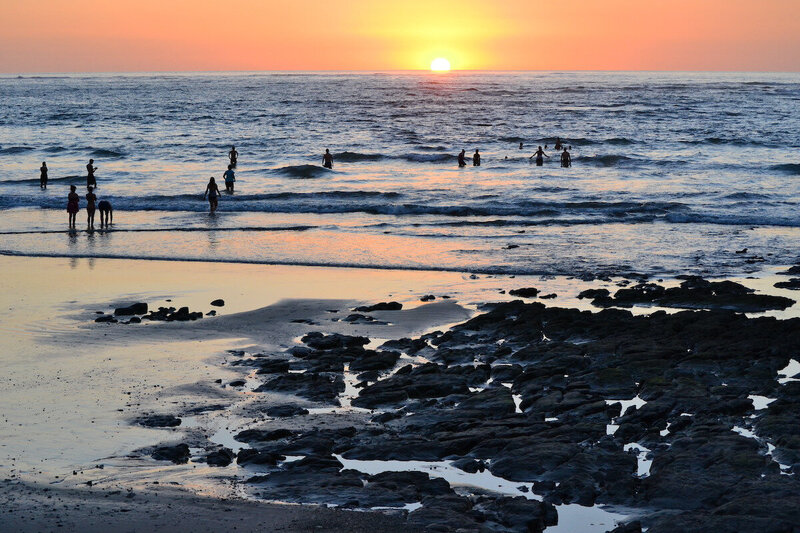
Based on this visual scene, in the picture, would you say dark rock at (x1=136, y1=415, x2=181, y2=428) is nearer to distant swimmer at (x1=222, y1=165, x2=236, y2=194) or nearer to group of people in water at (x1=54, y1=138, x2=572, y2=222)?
group of people in water at (x1=54, y1=138, x2=572, y2=222)

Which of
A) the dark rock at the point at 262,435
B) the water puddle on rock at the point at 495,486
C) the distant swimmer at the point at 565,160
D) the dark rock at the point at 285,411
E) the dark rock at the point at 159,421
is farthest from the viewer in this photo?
the distant swimmer at the point at 565,160

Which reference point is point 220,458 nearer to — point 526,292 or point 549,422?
point 549,422

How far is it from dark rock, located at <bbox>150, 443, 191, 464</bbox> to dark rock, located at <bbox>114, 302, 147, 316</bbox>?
717 cm

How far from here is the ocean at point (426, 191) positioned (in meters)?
25.2

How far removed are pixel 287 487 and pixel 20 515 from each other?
2554 millimetres

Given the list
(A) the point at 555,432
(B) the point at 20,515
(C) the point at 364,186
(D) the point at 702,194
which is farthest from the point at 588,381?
(C) the point at 364,186

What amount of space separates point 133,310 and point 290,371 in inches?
A: 192

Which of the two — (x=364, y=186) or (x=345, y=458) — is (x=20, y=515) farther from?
(x=364, y=186)

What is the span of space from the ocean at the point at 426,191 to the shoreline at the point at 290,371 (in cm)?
379

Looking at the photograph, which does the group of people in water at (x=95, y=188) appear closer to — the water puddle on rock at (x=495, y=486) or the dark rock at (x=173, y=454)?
the dark rock at (x=173, y=454)

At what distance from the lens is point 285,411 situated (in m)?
11.7

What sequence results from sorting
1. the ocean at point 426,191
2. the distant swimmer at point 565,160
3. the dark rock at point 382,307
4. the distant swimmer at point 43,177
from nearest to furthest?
the dark rock at point 382,307 < the ocean at point 426,191 < the distant swimmer at point 43,177 < the distant swimmer at point 565,160

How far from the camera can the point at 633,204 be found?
35375 millimetres

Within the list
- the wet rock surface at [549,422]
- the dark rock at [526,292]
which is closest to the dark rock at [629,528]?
the wet rock surface at [549,422]
